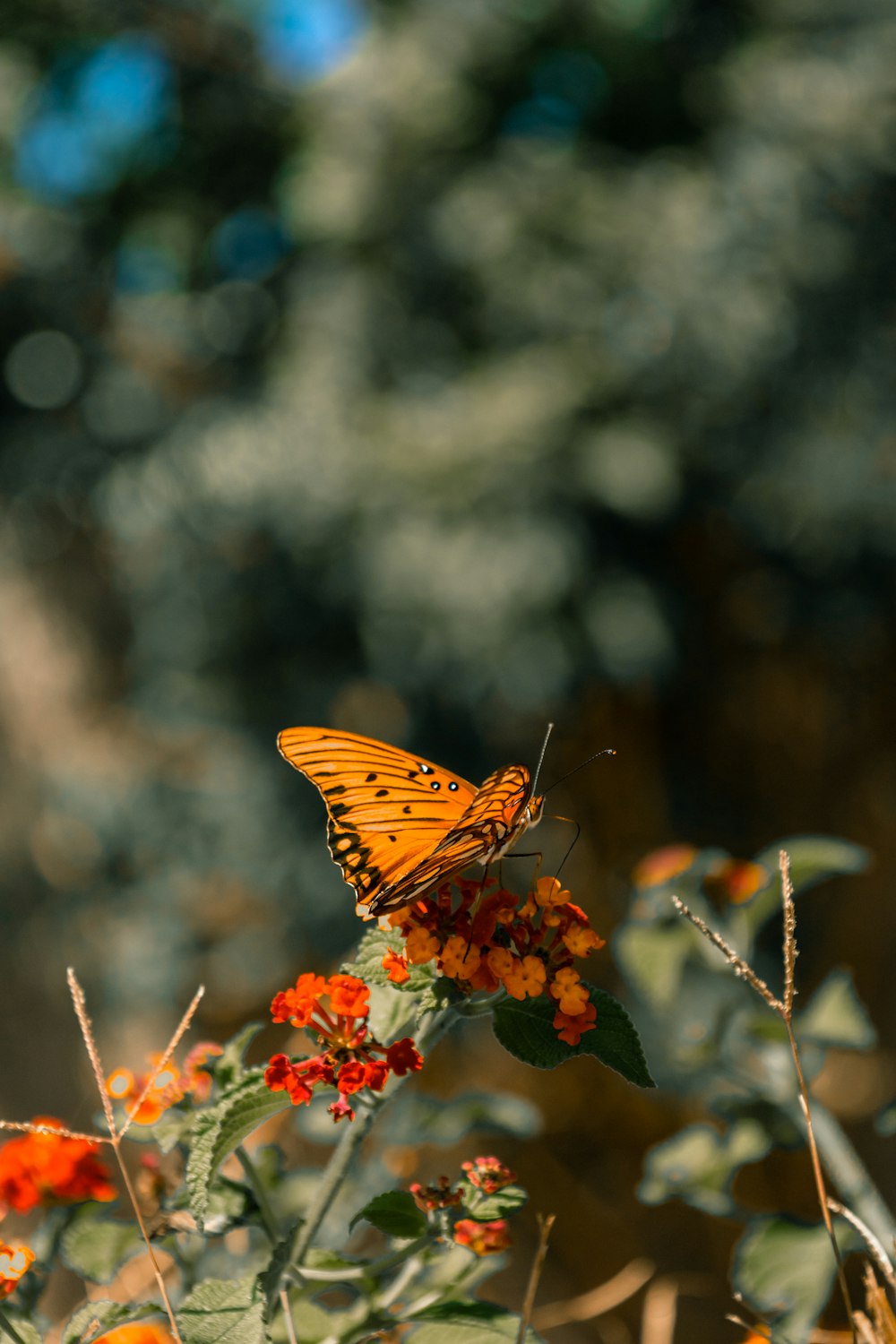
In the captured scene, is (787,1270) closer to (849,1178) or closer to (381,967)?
(849,1178)

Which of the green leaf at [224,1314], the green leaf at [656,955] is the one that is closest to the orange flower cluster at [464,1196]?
the green leaf at [224,1314]

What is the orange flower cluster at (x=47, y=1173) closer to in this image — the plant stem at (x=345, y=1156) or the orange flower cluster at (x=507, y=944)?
the plant stem at (x=345, y=1156)

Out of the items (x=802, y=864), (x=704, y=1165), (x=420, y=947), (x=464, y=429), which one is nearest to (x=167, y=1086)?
(x=420, y=947)

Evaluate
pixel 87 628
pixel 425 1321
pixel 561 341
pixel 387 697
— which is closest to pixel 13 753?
pixel 87 628

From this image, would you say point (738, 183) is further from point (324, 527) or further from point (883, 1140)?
→ point (883, 1140)

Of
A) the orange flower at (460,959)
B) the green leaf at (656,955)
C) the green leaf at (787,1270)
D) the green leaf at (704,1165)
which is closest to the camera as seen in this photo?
the orange flower at (460,959)

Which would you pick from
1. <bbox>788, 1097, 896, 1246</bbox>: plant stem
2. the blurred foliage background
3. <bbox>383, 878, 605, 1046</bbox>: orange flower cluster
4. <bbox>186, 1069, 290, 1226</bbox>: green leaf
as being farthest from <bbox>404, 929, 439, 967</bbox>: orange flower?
the blurred foliage background

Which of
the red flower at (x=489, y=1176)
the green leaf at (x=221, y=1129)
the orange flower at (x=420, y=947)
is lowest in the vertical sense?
the red flower at (x=489, y=1176)
